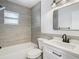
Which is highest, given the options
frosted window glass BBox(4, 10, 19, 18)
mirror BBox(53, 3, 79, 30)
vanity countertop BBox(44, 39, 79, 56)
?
frosted window glass BBox(4, 10, 19, 18)

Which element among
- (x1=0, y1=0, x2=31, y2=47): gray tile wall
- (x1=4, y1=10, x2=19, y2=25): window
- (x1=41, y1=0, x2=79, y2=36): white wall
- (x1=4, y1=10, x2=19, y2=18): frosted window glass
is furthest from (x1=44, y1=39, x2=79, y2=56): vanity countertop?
(x1=4, y1=10, x2=19, y2=18): frosted window glass

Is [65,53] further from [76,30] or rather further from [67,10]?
[67,10]

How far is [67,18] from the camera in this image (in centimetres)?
166

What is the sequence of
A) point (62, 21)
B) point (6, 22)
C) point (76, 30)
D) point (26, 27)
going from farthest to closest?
point (26, 27), point (6, 22), point (62, 21), point (76, 30)

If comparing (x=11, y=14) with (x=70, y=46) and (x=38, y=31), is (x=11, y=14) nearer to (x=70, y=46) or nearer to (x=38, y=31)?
(x=38, y=31)

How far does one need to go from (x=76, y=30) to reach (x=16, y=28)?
7.96ft

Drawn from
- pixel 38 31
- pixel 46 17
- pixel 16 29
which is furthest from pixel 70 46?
pixel 16 29

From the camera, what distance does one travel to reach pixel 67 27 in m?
1.63

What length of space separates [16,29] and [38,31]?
1.05 meters

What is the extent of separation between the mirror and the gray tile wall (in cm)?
166

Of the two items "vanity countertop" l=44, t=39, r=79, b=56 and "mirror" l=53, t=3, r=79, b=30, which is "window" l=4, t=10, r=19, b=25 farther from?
"vanity countertop" l=44, t=39, r=79, b=56

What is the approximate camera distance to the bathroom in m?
1.40

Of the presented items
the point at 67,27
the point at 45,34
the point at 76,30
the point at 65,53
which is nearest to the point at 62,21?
the point at 67,27

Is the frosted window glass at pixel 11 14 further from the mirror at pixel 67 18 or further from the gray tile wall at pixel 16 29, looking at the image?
the mirror at pixel 67 18
